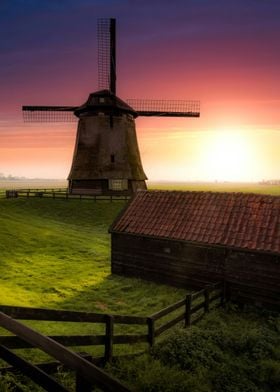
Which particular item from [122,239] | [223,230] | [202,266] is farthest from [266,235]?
[122,239]

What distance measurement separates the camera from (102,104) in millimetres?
36719

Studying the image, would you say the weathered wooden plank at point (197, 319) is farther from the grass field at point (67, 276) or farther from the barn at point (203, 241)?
the barn at point (203, 241)

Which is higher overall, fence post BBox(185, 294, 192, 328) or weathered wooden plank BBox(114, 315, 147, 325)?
weathered wooden plank BBox(114, 315, 147, 325)

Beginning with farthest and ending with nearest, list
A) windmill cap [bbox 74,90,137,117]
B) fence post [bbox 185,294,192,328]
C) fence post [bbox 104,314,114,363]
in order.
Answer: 1. windmill cap [bbox 74,90,137,117]
2. fence post [bbox 185,294,192,328]
3. fence post [bbox 104,314,114,363]

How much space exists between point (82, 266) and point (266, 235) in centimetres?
1070

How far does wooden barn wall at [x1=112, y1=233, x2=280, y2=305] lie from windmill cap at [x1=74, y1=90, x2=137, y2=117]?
23.0 metres

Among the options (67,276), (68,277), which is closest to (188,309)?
(68,277)

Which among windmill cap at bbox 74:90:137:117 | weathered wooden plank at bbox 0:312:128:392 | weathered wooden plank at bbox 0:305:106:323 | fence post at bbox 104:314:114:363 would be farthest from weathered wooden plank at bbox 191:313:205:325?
windmill cap at bbox 74:90:137:117

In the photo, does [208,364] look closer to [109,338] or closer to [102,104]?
[109,338]

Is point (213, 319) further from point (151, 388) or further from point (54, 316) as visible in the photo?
point (54, 316)

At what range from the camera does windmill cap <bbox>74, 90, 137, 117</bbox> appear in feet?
121

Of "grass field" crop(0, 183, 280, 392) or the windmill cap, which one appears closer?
"grass field" crop(0, 183, 280, 392)

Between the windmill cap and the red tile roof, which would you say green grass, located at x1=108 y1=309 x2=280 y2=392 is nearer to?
the red tile roof

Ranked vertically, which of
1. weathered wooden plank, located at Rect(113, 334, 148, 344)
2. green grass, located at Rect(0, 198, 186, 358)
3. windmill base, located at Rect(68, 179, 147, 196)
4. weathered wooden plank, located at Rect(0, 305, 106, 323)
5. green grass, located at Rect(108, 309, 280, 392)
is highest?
windmill base, located at Rect(68, 179, 147, 196)
